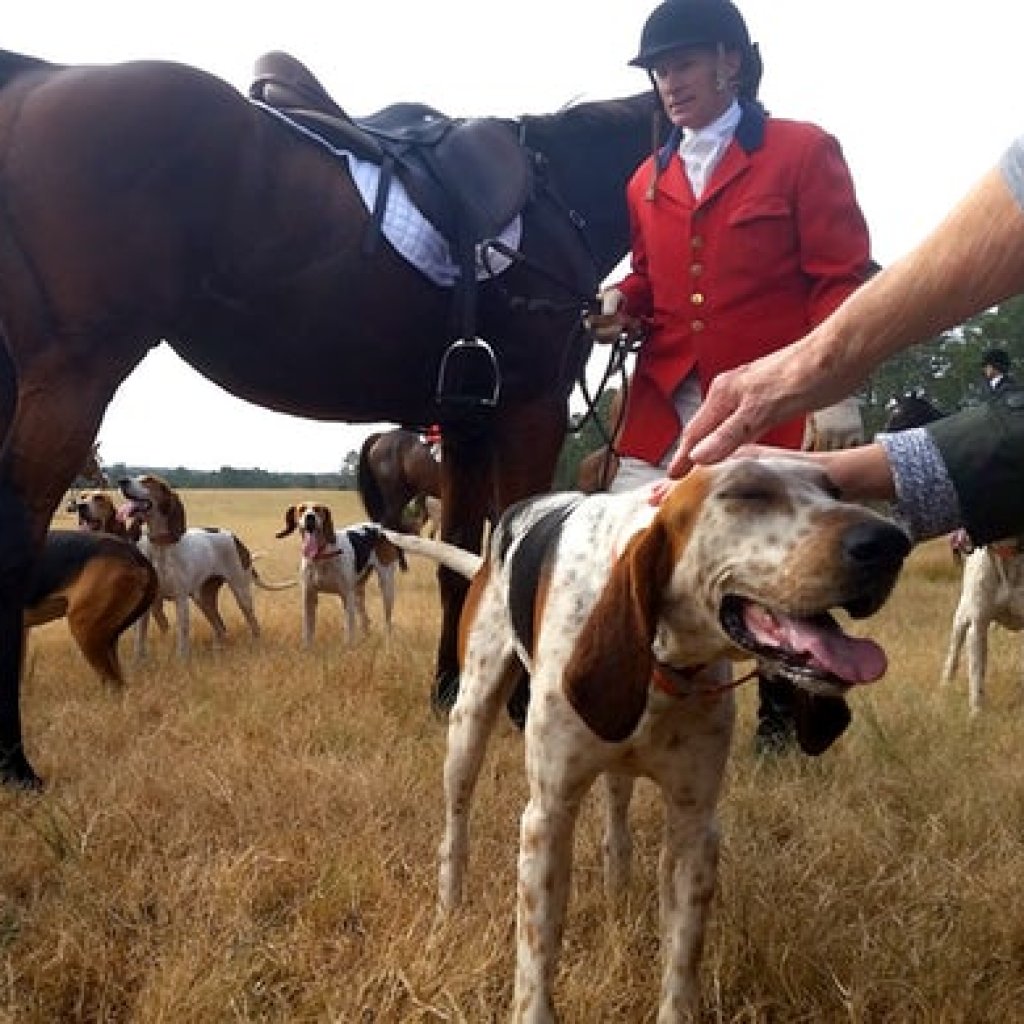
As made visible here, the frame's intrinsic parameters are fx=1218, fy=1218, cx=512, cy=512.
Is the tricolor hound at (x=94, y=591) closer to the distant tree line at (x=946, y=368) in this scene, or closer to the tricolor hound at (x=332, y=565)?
the tricolor hound at (x=332, y=565)

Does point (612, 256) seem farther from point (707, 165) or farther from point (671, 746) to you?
point (671, 746)

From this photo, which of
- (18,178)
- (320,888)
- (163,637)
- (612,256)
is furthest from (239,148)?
(163,637)

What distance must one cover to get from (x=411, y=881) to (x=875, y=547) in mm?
1674

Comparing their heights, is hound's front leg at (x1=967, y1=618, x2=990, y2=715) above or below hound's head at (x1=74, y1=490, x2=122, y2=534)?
above

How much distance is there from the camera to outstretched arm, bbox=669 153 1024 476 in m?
1.85

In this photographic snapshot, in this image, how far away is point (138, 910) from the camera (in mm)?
2818

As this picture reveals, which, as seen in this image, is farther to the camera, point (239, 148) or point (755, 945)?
point (239, 148)

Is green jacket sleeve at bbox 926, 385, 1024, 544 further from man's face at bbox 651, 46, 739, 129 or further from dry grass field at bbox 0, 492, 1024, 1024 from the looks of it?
man's face at bbox 651, 46, 739, 129

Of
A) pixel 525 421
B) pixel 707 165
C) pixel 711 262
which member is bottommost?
pixel 525 421

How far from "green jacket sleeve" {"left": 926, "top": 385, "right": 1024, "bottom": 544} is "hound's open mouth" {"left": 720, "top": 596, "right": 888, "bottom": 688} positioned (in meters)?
0.35

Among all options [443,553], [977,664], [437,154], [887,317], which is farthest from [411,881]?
[977,664]

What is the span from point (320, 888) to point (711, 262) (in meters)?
2.15

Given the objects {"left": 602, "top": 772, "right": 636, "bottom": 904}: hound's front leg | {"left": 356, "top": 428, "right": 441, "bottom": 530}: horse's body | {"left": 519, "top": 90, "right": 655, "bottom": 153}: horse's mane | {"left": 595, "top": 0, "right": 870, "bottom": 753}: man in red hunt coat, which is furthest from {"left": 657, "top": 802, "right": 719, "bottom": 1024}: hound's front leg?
{"left": 356, "top": 428, "right": 441, "bottom": 530}: horse's body

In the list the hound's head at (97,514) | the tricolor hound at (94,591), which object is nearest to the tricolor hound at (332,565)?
the hound's head at (97,514)
